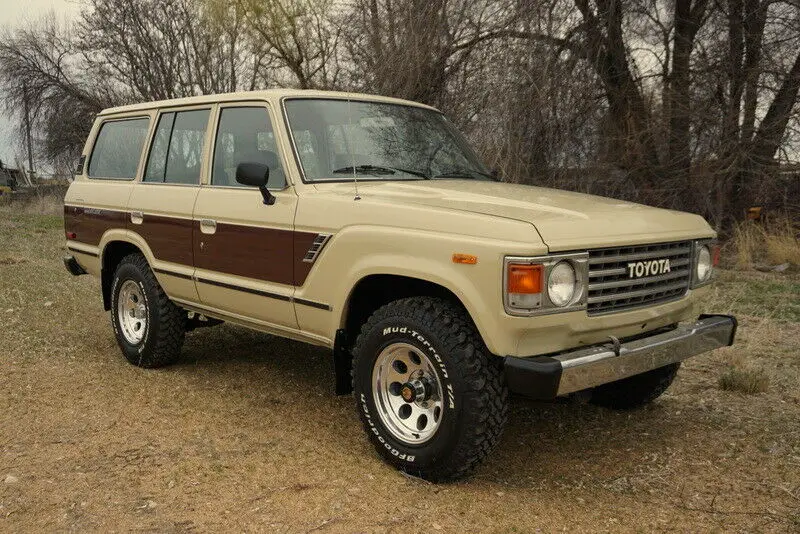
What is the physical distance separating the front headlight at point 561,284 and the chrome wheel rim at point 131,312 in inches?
137

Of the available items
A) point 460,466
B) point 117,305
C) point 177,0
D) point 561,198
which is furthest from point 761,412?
point 177,0

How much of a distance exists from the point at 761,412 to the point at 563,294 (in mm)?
2223

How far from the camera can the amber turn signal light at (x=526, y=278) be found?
10.2 feet

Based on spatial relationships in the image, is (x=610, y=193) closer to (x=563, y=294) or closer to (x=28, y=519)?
(x=563, y=294)

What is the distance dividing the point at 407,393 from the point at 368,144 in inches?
62.7

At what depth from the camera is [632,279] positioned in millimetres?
3490

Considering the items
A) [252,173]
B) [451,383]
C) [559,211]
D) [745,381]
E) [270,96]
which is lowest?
[745,381]

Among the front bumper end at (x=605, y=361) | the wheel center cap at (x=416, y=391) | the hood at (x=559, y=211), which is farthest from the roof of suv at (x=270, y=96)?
the front bumper end at (x=605, y=361)

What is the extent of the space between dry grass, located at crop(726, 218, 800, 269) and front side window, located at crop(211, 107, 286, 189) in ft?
26.7

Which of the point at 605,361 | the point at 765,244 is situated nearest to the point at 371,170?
the point at 605,361

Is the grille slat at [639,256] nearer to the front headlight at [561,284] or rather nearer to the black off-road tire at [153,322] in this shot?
the front headlight at [561,284]

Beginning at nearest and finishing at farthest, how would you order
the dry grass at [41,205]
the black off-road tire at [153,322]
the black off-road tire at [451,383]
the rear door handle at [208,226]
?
1. the black off-road tire at [451,383]
2. the rear door handle at [208,226]
3. the black off-road tire at [153,322]
4. the dry grass at [41,205]

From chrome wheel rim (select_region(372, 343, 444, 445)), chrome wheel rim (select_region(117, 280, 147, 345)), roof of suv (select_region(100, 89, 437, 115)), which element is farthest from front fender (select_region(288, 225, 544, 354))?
chrome wheel rim (select_region(117, 280, 147, 345))

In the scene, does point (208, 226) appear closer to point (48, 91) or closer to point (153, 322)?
point (153, 322)
